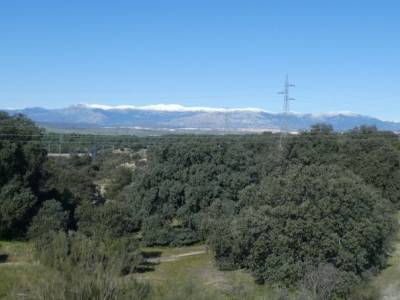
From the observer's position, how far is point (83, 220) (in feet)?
106

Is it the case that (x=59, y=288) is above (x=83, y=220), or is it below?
above

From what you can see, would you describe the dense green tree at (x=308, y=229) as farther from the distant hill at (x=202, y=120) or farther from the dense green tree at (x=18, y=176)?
the distant hill at (x=202, y=120)

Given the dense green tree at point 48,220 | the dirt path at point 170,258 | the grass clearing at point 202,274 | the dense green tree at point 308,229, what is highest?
the dense green tree at point 308,229

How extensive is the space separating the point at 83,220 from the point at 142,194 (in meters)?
6.02

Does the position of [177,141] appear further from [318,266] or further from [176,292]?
[176,292]

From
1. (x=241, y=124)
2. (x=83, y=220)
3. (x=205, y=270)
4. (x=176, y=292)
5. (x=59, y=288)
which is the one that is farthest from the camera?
(x=241, y=124)

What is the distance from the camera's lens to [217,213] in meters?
34.5

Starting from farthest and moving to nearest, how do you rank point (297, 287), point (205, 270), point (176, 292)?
point (205, 270)
point (297, 287)
point (176, 292)

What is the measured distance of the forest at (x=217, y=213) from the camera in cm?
1722

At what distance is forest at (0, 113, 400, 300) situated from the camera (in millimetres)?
17219

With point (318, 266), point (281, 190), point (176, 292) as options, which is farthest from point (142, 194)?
point (176, 292)

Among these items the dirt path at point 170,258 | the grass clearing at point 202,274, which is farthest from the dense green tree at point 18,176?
the dirt path at point 170,258

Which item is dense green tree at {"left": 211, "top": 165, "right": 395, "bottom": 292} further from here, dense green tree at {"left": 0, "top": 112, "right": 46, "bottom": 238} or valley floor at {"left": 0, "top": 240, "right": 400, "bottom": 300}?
dense green tree at {"left": 0, "top": 112, "right": 46, "bottom": 238}

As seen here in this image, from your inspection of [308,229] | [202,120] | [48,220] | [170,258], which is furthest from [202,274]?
[202,120]
